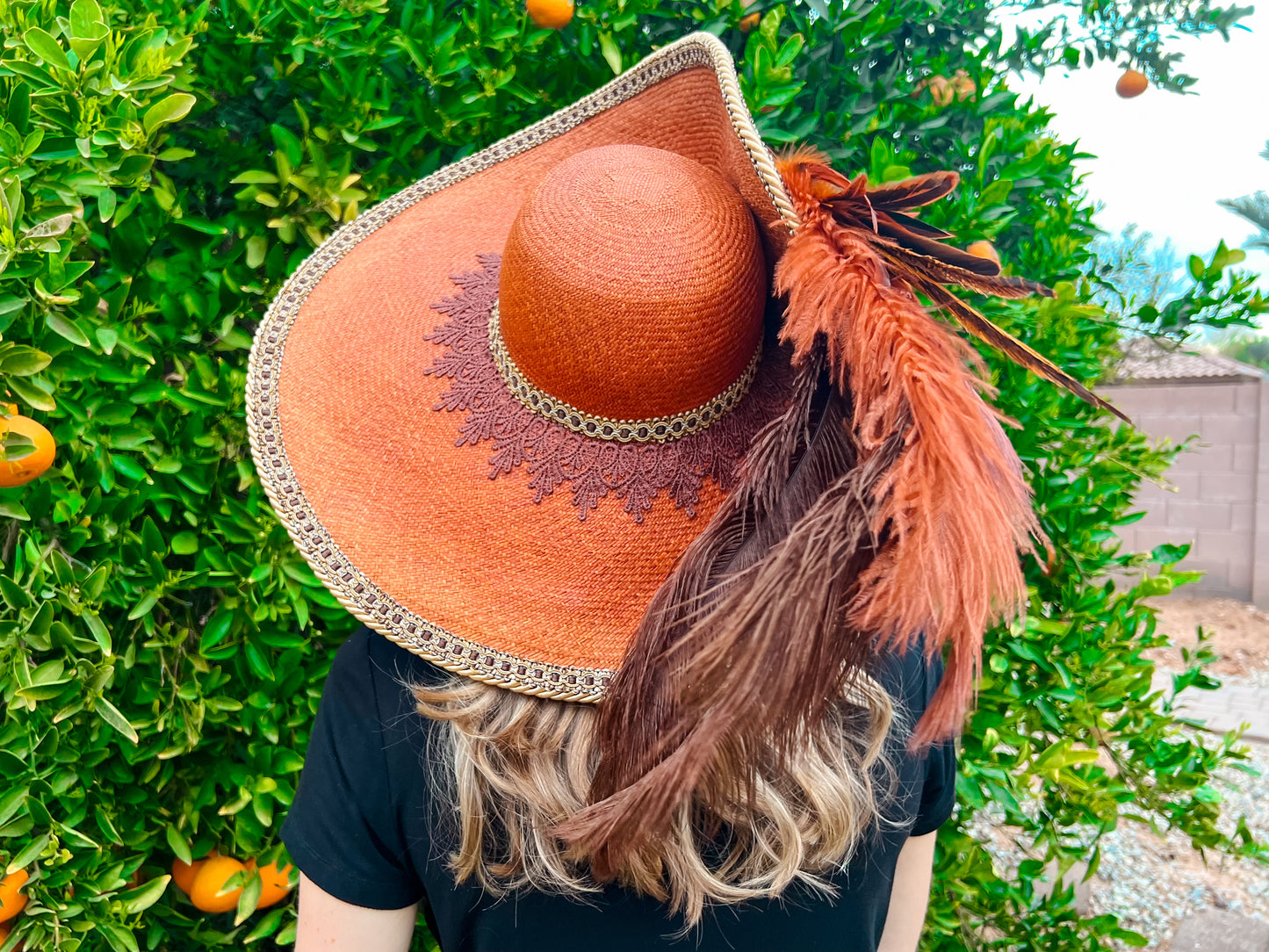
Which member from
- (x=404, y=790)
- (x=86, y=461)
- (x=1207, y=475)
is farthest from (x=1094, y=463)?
(x=1207, y=475)

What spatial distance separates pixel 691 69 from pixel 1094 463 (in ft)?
4.34

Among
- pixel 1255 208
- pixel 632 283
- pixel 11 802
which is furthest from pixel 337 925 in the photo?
pixel 1255 208

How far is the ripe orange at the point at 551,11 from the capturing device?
1503 mm

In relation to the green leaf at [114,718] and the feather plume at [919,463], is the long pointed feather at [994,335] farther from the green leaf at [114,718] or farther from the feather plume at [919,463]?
the green leaf at [114,718]

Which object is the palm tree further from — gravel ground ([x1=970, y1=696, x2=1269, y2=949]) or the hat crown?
the hat crown

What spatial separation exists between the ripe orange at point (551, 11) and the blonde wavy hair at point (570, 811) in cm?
122

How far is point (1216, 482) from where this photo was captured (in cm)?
619

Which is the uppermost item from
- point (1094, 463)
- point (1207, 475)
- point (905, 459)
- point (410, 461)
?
point (905, 459)

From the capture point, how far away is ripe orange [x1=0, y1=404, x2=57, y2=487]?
1.14 meters

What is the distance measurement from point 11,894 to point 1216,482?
23.9ft

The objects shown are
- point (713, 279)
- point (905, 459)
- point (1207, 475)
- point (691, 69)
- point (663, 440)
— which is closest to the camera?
point (905, 459)

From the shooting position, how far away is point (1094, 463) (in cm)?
186

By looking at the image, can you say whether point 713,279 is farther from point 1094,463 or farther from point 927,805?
point 1094,463

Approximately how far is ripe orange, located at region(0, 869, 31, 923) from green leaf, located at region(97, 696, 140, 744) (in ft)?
0.82
